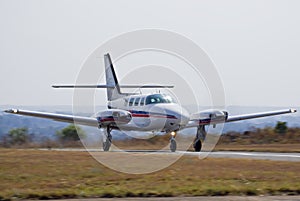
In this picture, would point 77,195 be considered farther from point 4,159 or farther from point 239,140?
point 239,140

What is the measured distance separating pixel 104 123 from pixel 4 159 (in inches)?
461

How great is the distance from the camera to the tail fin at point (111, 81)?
44438 millimetres

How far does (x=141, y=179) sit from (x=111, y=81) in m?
26.6

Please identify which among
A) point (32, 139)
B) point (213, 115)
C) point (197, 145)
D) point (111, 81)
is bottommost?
point (197, 145)

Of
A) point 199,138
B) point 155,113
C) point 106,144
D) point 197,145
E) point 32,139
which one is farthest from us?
point 32,139

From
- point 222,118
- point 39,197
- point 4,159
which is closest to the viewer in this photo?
point 39,197

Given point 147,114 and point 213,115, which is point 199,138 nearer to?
point 213,115

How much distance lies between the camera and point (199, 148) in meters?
37.8

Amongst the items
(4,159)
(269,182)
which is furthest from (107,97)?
(269,182)

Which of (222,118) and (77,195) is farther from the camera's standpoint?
(222,118)

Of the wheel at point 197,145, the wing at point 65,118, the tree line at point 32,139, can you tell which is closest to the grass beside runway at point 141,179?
the wing at point 65,118

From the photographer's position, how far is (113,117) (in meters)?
36.1

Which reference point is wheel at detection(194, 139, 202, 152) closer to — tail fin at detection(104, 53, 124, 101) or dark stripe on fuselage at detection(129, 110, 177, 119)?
dark stripe on fuselage at detection(129, 110, 177, 119)

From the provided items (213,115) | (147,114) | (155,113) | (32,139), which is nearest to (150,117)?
(147,114)
